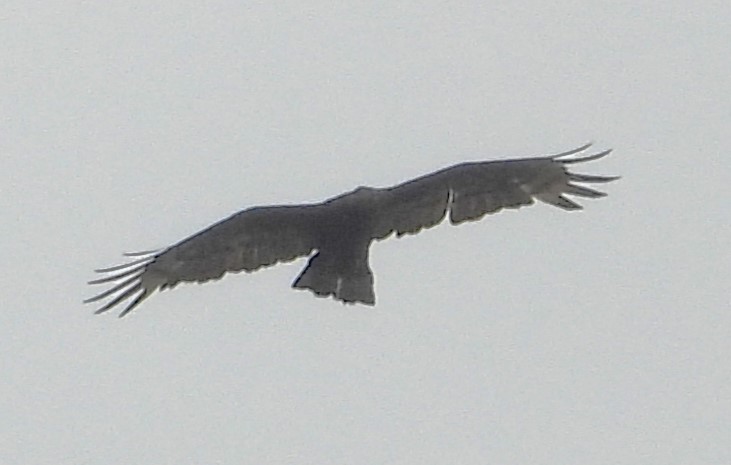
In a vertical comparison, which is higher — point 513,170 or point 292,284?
point 513,170

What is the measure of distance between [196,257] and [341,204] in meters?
1.48

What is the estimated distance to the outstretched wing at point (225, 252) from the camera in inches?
609

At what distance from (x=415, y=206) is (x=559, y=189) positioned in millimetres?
1262

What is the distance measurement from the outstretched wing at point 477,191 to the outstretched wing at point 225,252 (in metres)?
0.71

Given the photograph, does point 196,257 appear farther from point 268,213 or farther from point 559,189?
point 559,189

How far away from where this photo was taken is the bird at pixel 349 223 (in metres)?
15.1

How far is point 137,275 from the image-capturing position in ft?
52.4

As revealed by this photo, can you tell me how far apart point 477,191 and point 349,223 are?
1149 millimetres

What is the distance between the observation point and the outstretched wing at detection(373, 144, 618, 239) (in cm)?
1530

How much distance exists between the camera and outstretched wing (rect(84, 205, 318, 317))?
15.5 m

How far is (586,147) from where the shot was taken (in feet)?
50.8

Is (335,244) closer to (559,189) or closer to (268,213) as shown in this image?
(268,213)

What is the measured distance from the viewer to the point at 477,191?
608 inches

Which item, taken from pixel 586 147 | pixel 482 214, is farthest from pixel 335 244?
pixel 586 147
